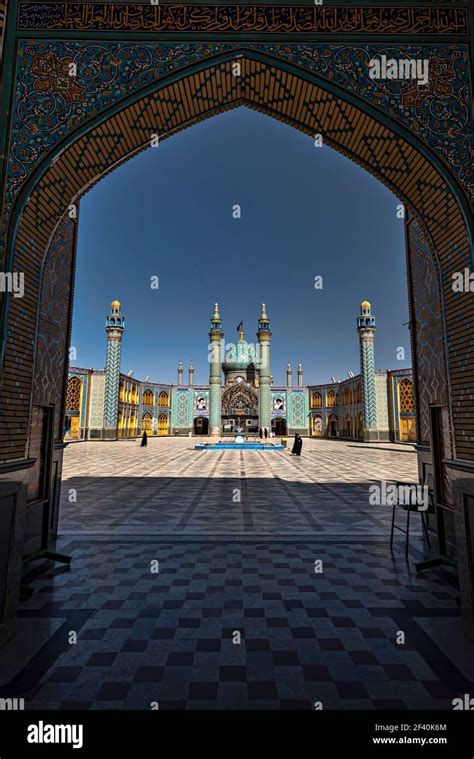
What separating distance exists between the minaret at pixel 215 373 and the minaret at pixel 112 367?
6.92 meters

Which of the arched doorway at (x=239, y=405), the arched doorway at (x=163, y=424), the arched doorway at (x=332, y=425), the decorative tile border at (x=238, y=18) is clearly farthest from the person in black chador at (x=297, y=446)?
the arched doorway at (x=163, y=424)

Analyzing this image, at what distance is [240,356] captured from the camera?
32.1 m

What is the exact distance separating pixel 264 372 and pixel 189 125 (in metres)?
24.2

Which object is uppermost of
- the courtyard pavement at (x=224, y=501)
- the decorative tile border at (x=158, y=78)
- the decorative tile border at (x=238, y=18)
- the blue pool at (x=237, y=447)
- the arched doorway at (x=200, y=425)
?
the decorative tile border at (x=238, y=18)

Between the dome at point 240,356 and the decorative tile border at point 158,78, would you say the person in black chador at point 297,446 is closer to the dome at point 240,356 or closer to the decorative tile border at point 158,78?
the decorative tile border at point 158,78

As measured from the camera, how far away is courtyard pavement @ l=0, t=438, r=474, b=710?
6.27 feet

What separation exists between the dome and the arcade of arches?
27.9 metres

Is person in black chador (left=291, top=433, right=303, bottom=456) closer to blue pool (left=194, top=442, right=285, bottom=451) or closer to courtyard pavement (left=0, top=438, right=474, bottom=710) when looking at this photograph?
blue pool (left=194, top=442, right=285, bottom=451)

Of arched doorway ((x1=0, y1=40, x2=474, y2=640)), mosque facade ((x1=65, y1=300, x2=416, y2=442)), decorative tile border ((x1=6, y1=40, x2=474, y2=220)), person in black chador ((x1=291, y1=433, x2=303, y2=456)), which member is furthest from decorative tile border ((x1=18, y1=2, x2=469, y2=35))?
mosque facade ((x1=65, y1=300, x2=416, y2=442))

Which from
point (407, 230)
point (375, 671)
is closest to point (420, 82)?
point (407, 230)

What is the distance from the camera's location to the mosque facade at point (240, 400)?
73.8 feet

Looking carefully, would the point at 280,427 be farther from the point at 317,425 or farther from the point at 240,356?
the point at 240,356

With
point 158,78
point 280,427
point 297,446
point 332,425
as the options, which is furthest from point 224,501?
point 280,427

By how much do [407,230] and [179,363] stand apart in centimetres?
3314
